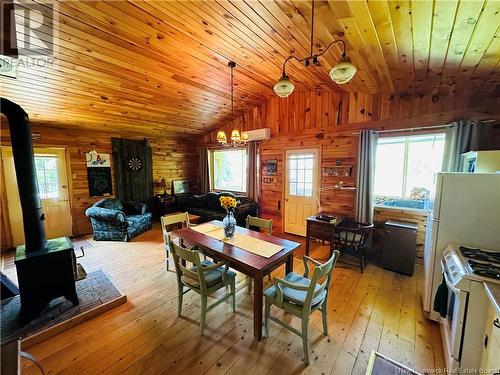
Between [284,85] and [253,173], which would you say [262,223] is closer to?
[284,85]

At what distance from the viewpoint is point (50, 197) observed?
440 centimetres

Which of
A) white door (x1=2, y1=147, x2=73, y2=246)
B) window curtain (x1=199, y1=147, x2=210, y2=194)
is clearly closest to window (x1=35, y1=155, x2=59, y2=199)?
white door (x1=2, y1=147, x2=73, y2=246)

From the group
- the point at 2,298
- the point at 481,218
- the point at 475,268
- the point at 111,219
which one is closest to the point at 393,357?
the point at 475,268

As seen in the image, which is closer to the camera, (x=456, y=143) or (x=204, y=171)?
(x=456, y=143)

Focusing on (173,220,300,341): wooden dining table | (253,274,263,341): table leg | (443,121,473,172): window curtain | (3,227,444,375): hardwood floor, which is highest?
(443,121,473,172): window curtain

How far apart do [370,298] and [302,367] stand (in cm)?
137

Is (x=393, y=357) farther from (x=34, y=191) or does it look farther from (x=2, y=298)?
(x=2, y=298)

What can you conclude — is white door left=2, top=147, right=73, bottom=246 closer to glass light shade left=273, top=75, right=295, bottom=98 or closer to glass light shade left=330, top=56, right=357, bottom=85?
glass light shade left=273, top=75, right=295, bottom=98

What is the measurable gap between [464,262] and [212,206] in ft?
16.0

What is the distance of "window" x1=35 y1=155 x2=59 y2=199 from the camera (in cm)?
425

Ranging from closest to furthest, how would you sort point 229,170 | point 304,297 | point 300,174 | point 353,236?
point 304,297, point 353,236, point 300,174, point 229,170

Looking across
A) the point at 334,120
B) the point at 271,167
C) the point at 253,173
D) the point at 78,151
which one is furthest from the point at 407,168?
the point at 78,151

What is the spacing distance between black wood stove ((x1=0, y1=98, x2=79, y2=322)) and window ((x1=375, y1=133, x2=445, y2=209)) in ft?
15.1

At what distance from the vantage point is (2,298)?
2.25m
